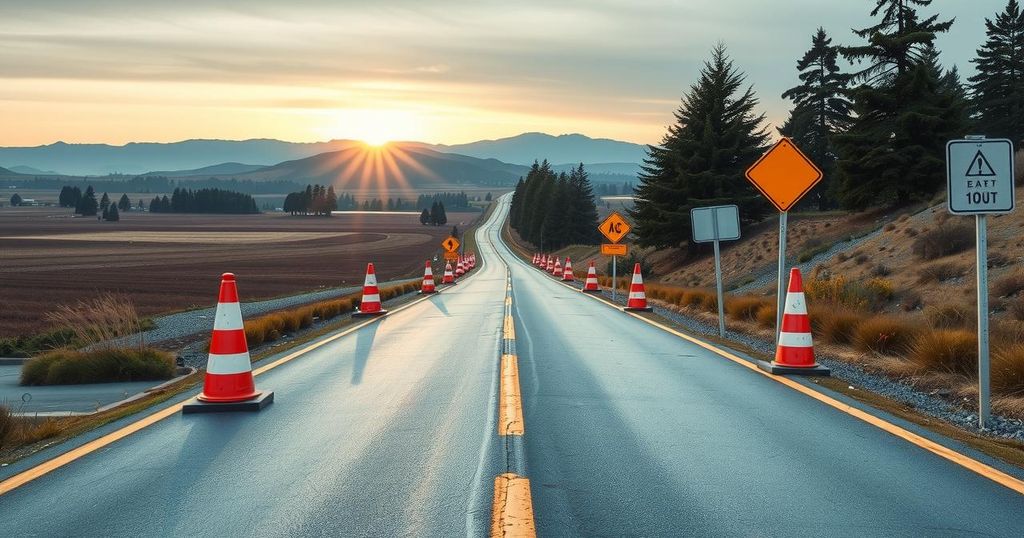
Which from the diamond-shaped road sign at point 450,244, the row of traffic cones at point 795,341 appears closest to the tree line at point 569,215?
the diamond-shaped road sign at point 450,244

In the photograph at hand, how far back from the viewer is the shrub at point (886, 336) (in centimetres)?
1088

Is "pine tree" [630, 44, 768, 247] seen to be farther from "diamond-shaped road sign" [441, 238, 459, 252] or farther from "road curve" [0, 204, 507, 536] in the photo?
"road curve" [0, 204, 507, 536]

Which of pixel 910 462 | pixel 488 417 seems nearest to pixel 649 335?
pixel 488 417

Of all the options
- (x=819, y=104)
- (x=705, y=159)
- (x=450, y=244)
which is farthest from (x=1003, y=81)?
(x=450, y=244)

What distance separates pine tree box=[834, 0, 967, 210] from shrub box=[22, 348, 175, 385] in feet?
90.5

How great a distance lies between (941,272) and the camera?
1855 centimetres

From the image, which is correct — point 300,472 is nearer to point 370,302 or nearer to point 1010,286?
point 370,302

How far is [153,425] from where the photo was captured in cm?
665

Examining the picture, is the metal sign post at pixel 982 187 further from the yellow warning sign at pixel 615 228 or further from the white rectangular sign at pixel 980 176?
the yellow warning sign at pixel 615 228

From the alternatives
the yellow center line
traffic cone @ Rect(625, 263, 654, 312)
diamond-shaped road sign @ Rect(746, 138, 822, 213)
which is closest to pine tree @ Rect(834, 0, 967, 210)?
traffic cone @ Rect(625, 263, 654, 312)

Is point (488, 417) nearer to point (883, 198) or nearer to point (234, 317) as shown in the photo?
point (234, 317)

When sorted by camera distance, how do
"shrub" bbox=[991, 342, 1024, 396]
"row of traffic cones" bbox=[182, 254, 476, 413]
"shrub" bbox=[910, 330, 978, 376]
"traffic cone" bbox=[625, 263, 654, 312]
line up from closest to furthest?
"row of traffic cones" bbox=[182, 254, 476, 413] < "shrub" bbox=[991, 342, 1024, 396] < "shrub" bbox=[910, 330, 978, 376] < "traffic cone" bbox=[625, 263, 654, 312]

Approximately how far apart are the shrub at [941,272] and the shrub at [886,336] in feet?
26.6

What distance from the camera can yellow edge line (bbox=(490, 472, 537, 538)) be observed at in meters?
3.87
